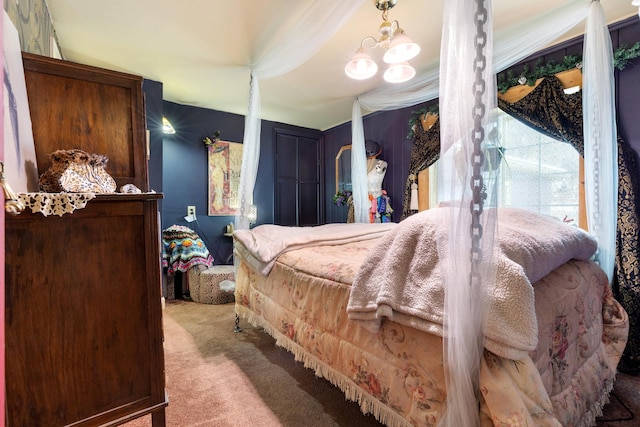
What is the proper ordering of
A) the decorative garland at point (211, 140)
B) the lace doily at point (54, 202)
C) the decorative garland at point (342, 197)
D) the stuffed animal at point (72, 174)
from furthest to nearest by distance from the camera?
1. the decorative garland at point (342, 197)
2. the decorative garland at point (211, 140)
3. the stuffed animal at point (72, 174)
4. the lace doily at point (54, 202)

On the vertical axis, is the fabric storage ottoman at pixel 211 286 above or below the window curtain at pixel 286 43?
below

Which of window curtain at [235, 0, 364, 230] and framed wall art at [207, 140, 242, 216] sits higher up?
window curtain at [235, 0, 364, 230]

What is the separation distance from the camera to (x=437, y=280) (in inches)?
35.7

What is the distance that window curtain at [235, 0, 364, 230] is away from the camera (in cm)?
163

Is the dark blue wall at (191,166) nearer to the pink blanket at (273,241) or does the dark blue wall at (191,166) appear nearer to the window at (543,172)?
the pink blanket at (273,241)

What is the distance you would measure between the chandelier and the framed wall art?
2.34 m

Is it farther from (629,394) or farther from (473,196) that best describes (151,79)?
(629,394)

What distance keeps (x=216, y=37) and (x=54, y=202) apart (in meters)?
2.00

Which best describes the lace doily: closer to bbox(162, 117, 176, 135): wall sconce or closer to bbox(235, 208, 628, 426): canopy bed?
bbox(235, 208, 628, 426): canopy bed

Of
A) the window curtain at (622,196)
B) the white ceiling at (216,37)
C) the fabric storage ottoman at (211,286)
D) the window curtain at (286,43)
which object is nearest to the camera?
the window curtain at (286,43)

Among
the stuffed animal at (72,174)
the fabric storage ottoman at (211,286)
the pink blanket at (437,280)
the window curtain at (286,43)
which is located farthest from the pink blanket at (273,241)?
the fabric storage ottoman at (211,286)

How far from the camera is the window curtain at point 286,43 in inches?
64.1

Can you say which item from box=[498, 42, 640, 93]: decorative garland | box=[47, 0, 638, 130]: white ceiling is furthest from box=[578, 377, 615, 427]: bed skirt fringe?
box=[47, 0, 638, 130]: white ceiling

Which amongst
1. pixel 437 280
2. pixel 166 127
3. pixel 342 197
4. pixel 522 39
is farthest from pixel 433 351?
pixel 166 127
